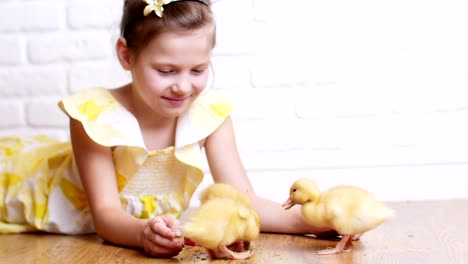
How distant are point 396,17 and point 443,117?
0.36m

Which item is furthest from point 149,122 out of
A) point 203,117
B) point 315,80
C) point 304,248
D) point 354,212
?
point 315,80

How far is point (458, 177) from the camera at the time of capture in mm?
2693

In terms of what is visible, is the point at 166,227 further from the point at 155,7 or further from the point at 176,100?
the point at 155,7

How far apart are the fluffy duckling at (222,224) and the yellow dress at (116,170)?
0.35 meters

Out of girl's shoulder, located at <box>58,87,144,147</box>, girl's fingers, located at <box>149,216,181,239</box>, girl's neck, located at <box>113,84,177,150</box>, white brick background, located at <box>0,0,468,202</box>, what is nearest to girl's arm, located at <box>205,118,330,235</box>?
girl's neck, located at <box>113,84,177,150</box>

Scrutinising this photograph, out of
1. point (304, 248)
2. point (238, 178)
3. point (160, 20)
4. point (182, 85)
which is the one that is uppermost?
point (160, 20)

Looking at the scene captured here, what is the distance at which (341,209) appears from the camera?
161 centimetres

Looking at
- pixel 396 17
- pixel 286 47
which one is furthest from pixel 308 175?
pixel 396 17

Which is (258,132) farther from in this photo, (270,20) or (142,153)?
(142,153)

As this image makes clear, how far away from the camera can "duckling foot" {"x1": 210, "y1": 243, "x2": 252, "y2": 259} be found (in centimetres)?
159

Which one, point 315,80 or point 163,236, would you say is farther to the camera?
point 315,80

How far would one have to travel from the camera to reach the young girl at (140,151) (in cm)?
181

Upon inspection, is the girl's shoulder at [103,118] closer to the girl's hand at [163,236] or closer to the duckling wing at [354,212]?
the girl's hand at [163,236]

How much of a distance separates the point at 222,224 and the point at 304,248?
285mm
